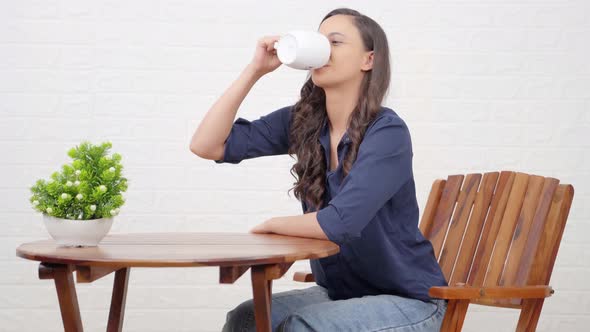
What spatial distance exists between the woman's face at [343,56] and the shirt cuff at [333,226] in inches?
17.1

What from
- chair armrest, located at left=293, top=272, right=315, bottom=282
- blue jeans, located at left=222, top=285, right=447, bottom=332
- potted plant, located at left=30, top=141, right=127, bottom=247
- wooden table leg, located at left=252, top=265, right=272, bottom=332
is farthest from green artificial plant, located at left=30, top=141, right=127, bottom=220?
chair armrest, located at left=293, top=272, right=315, bottom=282

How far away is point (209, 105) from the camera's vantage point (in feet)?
11.6

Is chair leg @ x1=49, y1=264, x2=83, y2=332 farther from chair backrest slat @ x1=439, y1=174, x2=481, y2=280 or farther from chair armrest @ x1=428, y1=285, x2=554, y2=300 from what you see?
chair backrest slat @ x1=439, y1=174, x2=481, y2=280

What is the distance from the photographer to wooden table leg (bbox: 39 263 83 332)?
1701mm

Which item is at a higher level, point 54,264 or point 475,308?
point 54,264

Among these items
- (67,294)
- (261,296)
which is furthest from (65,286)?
(261,296)

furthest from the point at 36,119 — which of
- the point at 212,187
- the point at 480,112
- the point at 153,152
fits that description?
the point at 480,112

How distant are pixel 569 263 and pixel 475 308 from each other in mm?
444

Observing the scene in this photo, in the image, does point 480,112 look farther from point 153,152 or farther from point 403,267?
point 403,267

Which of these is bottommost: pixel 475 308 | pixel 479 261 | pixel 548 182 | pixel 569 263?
pixel 475 308

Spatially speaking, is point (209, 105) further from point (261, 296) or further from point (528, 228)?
point (261, 296)

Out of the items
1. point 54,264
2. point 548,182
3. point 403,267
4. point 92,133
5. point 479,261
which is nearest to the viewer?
point 54,264

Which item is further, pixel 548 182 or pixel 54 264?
pixel 548 182

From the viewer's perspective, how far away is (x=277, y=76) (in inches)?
140
